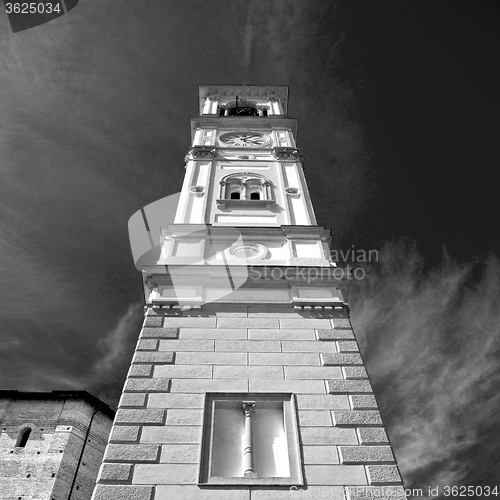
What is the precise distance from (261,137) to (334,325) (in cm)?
1504

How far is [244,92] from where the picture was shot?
32.3 meters

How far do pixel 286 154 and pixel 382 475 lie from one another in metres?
14.9

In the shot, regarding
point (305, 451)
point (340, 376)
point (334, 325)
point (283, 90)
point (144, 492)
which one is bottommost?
point (144, 492)

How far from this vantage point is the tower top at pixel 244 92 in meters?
32.2

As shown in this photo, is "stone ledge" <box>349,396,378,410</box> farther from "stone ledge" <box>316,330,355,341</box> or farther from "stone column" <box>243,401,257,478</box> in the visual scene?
"stone column" <box>243,401,257,478</box>

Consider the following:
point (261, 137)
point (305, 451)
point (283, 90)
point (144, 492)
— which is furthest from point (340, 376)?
point (283, 90)

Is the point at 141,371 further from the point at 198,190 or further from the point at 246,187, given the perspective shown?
the point at 246,187

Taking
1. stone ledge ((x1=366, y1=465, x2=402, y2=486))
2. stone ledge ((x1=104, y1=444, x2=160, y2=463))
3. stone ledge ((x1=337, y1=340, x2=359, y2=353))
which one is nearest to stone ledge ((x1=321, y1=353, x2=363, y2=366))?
stone ledge ((x1=337, y1=340, x2=359, y2=353))

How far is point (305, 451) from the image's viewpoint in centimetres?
820

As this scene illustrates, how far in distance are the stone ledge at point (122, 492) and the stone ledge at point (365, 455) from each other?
3143 millimetres

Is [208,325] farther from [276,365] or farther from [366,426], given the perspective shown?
[366,426]

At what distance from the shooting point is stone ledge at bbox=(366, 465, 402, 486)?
771 centimetres

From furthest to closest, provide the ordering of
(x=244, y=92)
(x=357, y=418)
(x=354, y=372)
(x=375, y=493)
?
1. (x=244, y=92)
2. (x=354, y=372)
3. (x=357, y=418)
4. (x=375, y=493)

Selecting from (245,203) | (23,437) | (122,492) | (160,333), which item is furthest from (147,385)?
(23,437)
